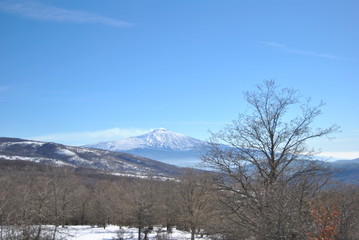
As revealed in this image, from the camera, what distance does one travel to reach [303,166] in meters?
11.8

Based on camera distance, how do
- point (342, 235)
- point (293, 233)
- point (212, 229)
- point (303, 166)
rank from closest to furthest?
point (293, 233), point (342, 235), point (212, 229), point (303, 166)

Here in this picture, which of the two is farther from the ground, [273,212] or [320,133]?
[320,133]

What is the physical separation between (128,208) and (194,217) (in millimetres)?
11517

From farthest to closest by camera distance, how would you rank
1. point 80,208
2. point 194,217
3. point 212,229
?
point 80,208 < point 194,217 < point 212,229

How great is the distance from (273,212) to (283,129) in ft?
16.6

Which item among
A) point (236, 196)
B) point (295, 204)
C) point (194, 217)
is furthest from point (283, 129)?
point (194, 217)

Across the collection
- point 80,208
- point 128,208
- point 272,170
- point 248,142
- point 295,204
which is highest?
point 248,142

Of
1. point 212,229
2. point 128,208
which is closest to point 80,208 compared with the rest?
point 128,208

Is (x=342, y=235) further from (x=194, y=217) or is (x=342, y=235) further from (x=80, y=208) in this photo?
(x=80, y=208)

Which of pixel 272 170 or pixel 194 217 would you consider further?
pixel 194 217

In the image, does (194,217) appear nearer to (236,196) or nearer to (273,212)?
(236,196)

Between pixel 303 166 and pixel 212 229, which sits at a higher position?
pixel 303 166

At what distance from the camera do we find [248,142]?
41.1ft

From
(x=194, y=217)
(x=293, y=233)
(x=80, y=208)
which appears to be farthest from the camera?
(x=80, y=208)
